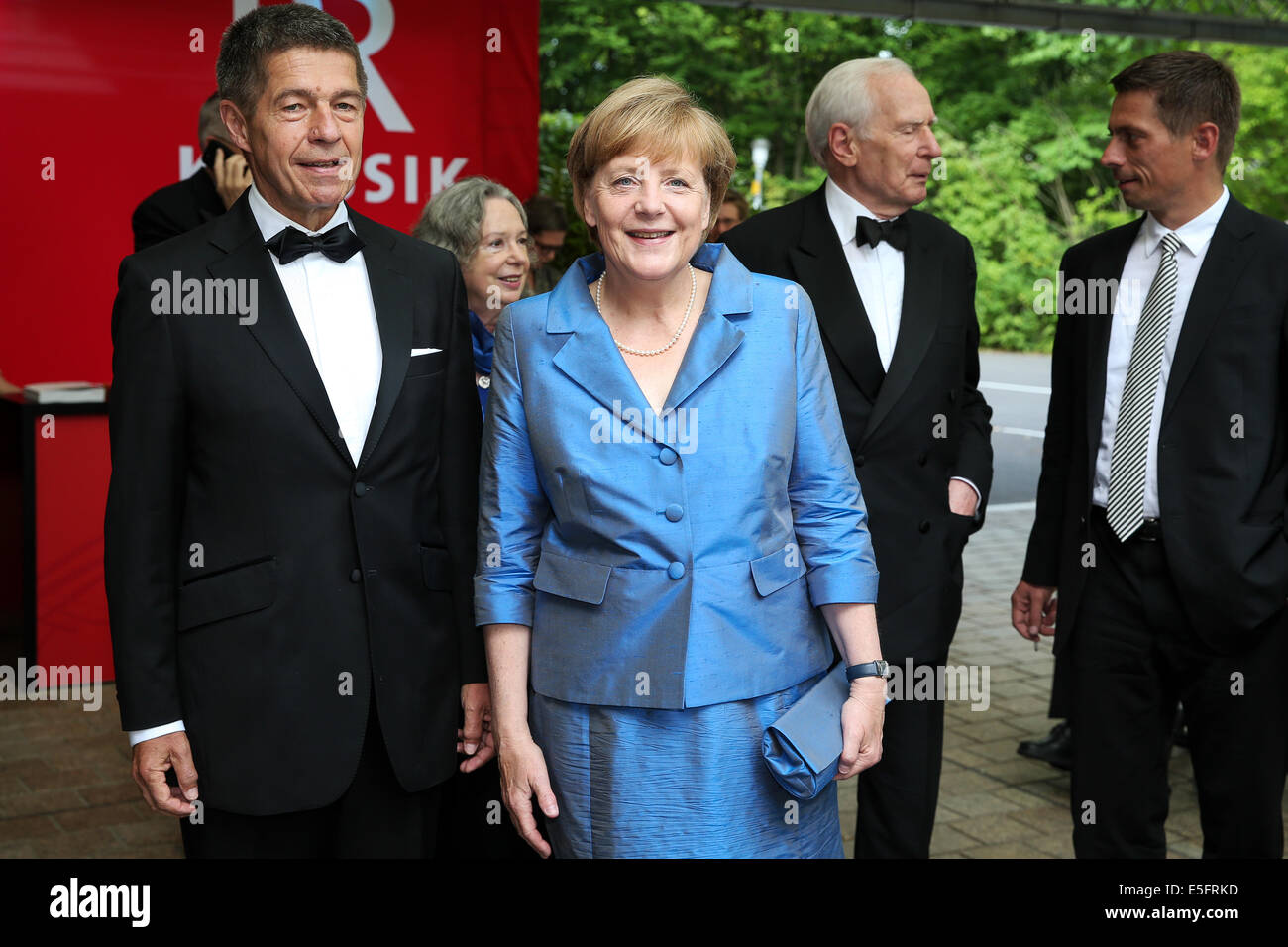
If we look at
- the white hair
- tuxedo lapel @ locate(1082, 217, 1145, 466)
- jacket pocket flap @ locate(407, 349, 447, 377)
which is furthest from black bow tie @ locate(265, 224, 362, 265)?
tuxedo lapel @ locate(1082, 217, 1145, 466)

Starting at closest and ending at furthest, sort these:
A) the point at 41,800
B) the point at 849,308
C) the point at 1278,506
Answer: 1. the point at 1278,506
2. the point at 849,308
3. the point at 41,800

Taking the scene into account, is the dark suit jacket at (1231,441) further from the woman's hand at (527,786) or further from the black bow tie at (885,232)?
the woman's hand at (527,786)

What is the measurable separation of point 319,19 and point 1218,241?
2.23 metres

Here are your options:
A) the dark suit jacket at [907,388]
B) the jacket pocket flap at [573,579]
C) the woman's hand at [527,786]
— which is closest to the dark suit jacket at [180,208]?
the dark suit jacket at [907,388]

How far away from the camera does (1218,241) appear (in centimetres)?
338

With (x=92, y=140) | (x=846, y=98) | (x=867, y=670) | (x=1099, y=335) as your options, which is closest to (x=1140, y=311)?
(x=1099, y=335)

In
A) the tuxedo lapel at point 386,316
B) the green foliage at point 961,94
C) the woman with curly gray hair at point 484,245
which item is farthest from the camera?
the green foliage at point 961,94

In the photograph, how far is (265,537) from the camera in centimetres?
240

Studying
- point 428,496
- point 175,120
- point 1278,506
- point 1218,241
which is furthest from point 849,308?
point 175,120

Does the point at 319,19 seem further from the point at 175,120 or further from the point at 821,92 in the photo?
the point at 175,120

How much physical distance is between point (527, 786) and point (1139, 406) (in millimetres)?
1910

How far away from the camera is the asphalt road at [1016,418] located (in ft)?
43.7

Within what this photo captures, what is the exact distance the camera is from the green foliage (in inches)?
1096
